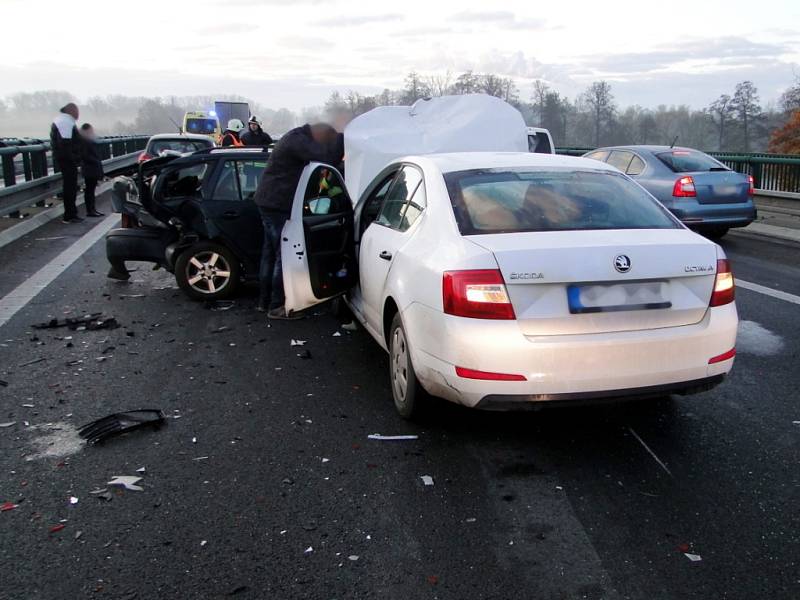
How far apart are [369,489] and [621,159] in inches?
430

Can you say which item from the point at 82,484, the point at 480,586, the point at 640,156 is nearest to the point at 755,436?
the point at 480,586

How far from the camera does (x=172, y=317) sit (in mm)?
7422

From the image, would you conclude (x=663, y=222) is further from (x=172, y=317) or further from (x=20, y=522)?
(x=172, y=317)

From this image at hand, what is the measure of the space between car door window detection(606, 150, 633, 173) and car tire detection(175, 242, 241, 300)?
7692 mm

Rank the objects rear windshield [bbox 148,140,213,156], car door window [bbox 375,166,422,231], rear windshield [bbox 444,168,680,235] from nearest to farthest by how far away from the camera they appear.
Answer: rear windshield [bbox 444,168,680,235], car door window [bbox 375,166,422,231], rear windshield [bbox 148,140,213,156]

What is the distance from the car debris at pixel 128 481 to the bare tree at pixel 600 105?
235 feet

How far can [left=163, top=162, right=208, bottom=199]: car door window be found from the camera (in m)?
8.02

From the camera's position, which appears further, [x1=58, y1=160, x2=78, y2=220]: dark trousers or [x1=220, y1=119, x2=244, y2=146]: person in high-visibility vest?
[x1=220, y1=119, x2=244, y2=146]: person in high-visibility vest

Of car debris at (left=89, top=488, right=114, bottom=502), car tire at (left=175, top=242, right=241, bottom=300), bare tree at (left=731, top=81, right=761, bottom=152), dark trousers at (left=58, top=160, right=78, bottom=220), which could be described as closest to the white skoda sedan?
car debris at (left=89, top=488, right=114, bottom=502)

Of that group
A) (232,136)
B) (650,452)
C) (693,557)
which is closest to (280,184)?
(650,452)

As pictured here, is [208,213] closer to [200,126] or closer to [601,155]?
[601,155]

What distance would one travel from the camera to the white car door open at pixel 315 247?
6352mm

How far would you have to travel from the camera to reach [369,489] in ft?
12.3

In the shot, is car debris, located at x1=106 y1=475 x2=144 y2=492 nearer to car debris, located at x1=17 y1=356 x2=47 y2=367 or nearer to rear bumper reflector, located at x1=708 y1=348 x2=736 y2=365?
car debris, located at x1=17 y1=356 x2=47 y2=367
